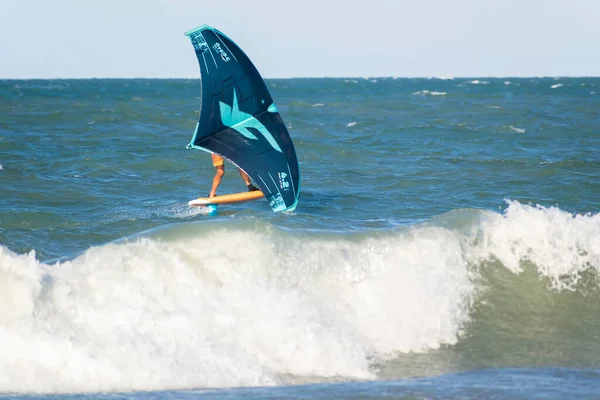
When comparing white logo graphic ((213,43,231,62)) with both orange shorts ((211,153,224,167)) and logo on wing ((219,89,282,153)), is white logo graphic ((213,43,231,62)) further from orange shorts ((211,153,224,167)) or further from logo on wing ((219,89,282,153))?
orange shorts ((211,153,224,167))

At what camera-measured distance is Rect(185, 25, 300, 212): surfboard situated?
11.8 m

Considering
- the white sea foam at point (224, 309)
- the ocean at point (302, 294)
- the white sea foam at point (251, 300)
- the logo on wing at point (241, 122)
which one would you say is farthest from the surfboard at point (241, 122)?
the white sea foam at point (224, 309)

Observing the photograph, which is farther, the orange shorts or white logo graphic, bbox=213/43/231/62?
the orange shorts

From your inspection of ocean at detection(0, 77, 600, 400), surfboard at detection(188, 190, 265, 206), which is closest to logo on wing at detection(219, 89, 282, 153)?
surfboard at detection(188, 190, 265, 206)

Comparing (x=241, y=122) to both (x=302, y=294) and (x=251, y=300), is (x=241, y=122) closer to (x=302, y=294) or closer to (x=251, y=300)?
(x=302, y=294)

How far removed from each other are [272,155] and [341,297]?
13.6ft

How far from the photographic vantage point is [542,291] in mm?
9258

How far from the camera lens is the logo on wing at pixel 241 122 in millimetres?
12094

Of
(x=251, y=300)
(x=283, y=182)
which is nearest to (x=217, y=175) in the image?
(x=283, y=182)

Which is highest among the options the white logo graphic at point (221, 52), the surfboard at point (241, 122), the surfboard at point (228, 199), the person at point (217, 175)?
Result: the white logo graphic at point (221, 52)

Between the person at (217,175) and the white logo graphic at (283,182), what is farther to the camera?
the person at (217,175)

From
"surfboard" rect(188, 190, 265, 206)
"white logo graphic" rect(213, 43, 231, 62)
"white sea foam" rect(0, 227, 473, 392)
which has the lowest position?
"white sea foam" rect(0, 227, 473, 392)

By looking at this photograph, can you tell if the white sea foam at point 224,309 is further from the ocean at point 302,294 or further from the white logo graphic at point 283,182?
the white logo graphic at point 283,182

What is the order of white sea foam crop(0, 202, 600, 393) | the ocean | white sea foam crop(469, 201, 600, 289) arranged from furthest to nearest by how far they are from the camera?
white sea foam crop(469, 201, 600, 289), white sea foam crop(0, 202, 600, 393), the ocean
